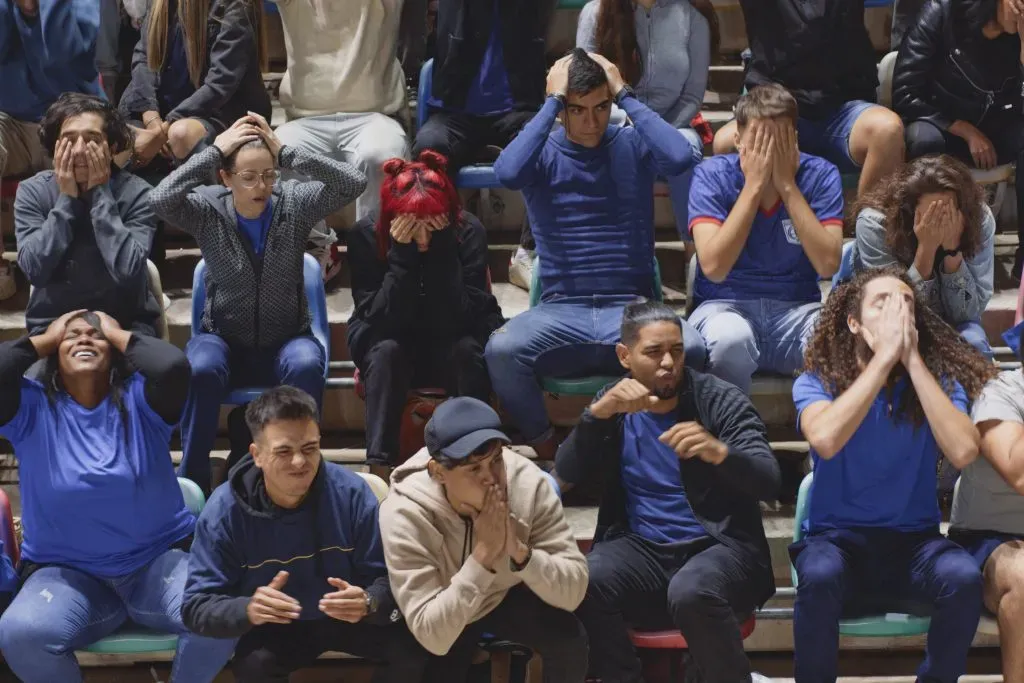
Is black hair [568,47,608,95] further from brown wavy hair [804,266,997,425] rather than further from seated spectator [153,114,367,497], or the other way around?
brown wavy hair [804,266,997,425]

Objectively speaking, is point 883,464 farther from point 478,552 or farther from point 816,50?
point 816,50

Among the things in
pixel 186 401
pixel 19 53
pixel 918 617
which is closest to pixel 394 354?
→ pixel 186 401

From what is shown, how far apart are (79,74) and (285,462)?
2285mm

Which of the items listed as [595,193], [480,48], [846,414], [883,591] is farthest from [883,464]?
[480,48]

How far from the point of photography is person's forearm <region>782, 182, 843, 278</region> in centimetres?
423

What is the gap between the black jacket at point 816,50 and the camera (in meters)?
4.91

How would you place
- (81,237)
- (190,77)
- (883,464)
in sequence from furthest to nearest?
(190,77), (81,237), (883,464)

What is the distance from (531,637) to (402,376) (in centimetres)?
102

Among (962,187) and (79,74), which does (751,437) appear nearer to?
(962,187)

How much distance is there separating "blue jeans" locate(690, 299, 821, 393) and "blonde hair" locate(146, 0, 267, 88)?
6.36 ft

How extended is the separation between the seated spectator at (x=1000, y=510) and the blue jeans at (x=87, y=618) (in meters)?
1.80

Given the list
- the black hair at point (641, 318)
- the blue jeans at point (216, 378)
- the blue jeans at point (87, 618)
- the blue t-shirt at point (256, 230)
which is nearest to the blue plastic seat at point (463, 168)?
the blue t-shirt at point (256, 230)

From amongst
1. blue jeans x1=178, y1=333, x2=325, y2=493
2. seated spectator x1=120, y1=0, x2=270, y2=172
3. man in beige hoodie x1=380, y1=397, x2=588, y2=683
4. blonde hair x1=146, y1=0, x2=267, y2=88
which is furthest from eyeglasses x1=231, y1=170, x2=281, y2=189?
man in beige hoodie x1=380, y1=397, x2=588, y2=683

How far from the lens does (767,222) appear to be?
4.32m
